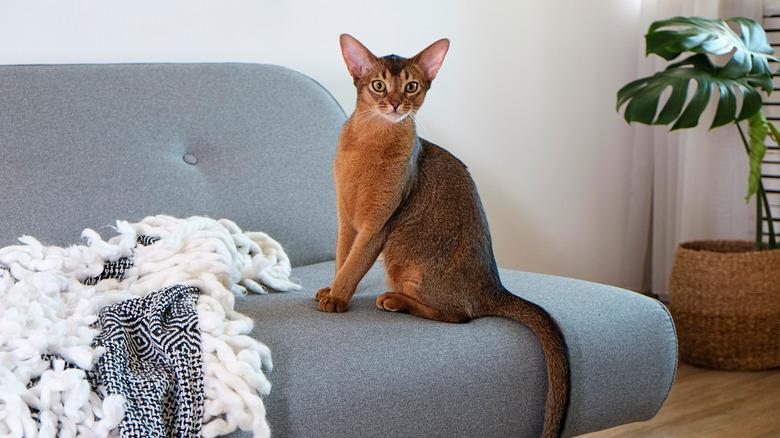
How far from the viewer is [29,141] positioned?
155 cm

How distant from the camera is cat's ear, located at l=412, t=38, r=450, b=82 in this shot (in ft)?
4.51

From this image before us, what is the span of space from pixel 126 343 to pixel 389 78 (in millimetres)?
615

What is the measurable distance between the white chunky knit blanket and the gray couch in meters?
0.08

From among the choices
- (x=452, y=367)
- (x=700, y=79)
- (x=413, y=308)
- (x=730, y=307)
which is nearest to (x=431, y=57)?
(x=413, y=308)

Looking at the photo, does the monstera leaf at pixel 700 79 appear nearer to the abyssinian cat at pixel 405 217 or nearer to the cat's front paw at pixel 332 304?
the abyssinian cat at pixel 405 217

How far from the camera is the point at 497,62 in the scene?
2.63 metres

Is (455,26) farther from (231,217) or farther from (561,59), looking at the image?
(231,217)

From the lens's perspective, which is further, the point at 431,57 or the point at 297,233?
the point at 297,233

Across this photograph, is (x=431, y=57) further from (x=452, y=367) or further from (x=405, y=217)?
(x=452, y=367)

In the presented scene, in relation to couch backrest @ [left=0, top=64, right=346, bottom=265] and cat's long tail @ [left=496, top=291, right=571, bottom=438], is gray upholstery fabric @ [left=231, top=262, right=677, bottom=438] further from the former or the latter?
couch backrest @ [left=0, top=64, right=346, bottom=265]

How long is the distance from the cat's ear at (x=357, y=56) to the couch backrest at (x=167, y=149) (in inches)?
19.7

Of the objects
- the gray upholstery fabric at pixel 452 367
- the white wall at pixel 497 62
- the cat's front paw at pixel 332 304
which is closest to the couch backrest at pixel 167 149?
the white wall at pixel 497 62

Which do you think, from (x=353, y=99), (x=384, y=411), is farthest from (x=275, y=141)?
(x=384, y=411)

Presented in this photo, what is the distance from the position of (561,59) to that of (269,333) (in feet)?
6.51
